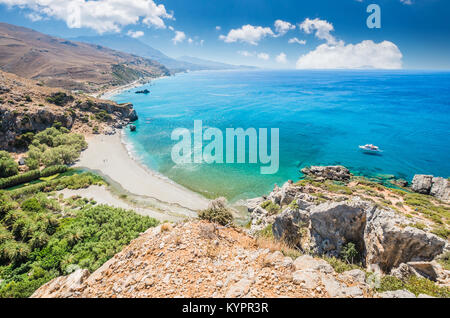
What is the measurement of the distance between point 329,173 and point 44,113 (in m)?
75.9

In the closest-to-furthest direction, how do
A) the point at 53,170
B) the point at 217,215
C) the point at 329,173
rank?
the point at 217,215, the point at 53,170, the point at 329,173

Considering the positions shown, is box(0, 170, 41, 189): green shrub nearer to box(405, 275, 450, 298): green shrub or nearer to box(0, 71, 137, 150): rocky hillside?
box(0, 71, 137, 150): rocky hillside

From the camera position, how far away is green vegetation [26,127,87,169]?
39781 mm

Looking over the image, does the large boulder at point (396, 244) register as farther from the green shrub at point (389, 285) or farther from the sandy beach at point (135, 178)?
the sandy beach at point (135, 178)

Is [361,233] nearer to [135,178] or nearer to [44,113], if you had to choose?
[135,178]

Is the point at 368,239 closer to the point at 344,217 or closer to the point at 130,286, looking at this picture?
the point at 344,217

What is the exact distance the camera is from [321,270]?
7.46m

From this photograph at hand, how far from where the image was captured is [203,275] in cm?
734

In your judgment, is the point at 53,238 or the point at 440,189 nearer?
the point at 53,238

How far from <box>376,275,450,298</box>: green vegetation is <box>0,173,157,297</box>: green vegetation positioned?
20.1m

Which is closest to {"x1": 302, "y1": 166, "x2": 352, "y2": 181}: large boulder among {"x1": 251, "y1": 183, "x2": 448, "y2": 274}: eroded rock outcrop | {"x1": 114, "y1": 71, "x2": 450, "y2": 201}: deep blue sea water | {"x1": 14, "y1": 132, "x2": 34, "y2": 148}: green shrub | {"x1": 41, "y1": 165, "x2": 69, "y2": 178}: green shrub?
{"x1": 114, "y1": 71, "x2": 450, "y2": 201}: deep blue sea water

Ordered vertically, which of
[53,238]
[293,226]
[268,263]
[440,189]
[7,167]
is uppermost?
[268,263]

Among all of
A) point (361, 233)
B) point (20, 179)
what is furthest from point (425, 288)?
point (20, 179)
